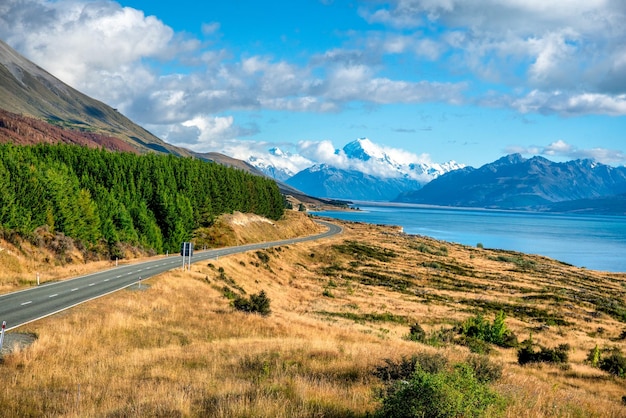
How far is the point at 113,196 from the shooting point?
6481cm

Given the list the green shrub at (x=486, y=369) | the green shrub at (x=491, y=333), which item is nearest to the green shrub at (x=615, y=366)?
the green shrub at (x=491, y=333)

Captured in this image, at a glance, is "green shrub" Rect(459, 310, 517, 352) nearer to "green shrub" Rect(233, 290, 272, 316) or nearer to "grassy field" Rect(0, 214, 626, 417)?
"grassy field" Rect(0, 214, 626, 417)

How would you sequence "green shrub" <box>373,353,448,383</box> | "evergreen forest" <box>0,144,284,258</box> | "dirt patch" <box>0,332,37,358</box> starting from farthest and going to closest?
"evergreen forest" <box>0,144,284,258</box> → "dirt patch" <box>0,332,37,358</box> → "green shrub" <box>373,353,448,383</box>

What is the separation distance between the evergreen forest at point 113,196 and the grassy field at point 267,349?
9.35 metres

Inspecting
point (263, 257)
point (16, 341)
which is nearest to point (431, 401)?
point (16, 341)

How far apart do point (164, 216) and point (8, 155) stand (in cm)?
2666

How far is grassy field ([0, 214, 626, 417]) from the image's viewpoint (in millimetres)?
9945

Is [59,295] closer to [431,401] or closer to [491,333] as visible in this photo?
[431,401]

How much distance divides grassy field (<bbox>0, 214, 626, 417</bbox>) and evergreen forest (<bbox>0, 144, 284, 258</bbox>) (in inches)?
368

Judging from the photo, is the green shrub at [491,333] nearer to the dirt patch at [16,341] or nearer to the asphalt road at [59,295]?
the asphalt road at [59,295]

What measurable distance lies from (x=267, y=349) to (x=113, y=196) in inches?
2167

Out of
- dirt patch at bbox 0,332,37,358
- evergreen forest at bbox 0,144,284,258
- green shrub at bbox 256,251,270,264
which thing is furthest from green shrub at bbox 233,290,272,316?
green shrub at bbox 256,251,270,264

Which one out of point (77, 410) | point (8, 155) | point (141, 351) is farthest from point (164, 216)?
point (77, 410)

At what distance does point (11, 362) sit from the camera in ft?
45.0
